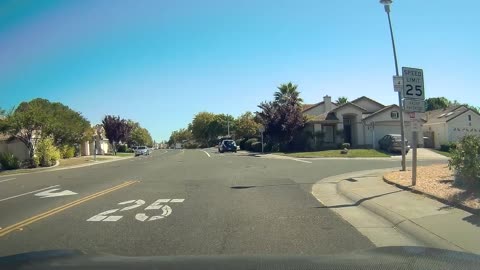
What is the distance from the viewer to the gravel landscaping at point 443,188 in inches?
444

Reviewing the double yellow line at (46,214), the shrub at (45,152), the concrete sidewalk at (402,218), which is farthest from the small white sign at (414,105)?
the shrub at (45,152)

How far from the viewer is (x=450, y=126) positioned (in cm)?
4844

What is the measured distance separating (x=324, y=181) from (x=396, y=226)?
999 centimetres

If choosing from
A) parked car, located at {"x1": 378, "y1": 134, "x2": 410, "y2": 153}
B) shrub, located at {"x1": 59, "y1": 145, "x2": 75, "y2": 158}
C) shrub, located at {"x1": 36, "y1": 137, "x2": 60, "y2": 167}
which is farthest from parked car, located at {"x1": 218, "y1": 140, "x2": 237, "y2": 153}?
shrub, located at {"x1": 36, "y1": 137, "x2": 60, "y2": 167}

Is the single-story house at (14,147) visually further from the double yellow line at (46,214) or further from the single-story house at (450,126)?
the single-story house at (450,126)

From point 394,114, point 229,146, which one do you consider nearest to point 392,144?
point 394,114

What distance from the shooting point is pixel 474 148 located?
1243 centimetres

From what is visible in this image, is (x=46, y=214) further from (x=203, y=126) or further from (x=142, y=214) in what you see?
(x=203, y=126)

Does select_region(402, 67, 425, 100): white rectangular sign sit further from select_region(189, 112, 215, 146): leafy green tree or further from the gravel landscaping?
select_region(189, 112, 215, 146): leafy green tree

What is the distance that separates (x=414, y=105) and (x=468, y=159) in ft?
9.58

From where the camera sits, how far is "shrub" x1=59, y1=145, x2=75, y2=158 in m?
53.2

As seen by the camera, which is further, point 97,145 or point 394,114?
point 97,145

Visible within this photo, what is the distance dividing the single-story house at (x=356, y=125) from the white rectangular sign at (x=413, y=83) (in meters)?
34.4

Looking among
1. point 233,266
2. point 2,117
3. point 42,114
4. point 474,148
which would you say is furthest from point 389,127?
point 233,266
